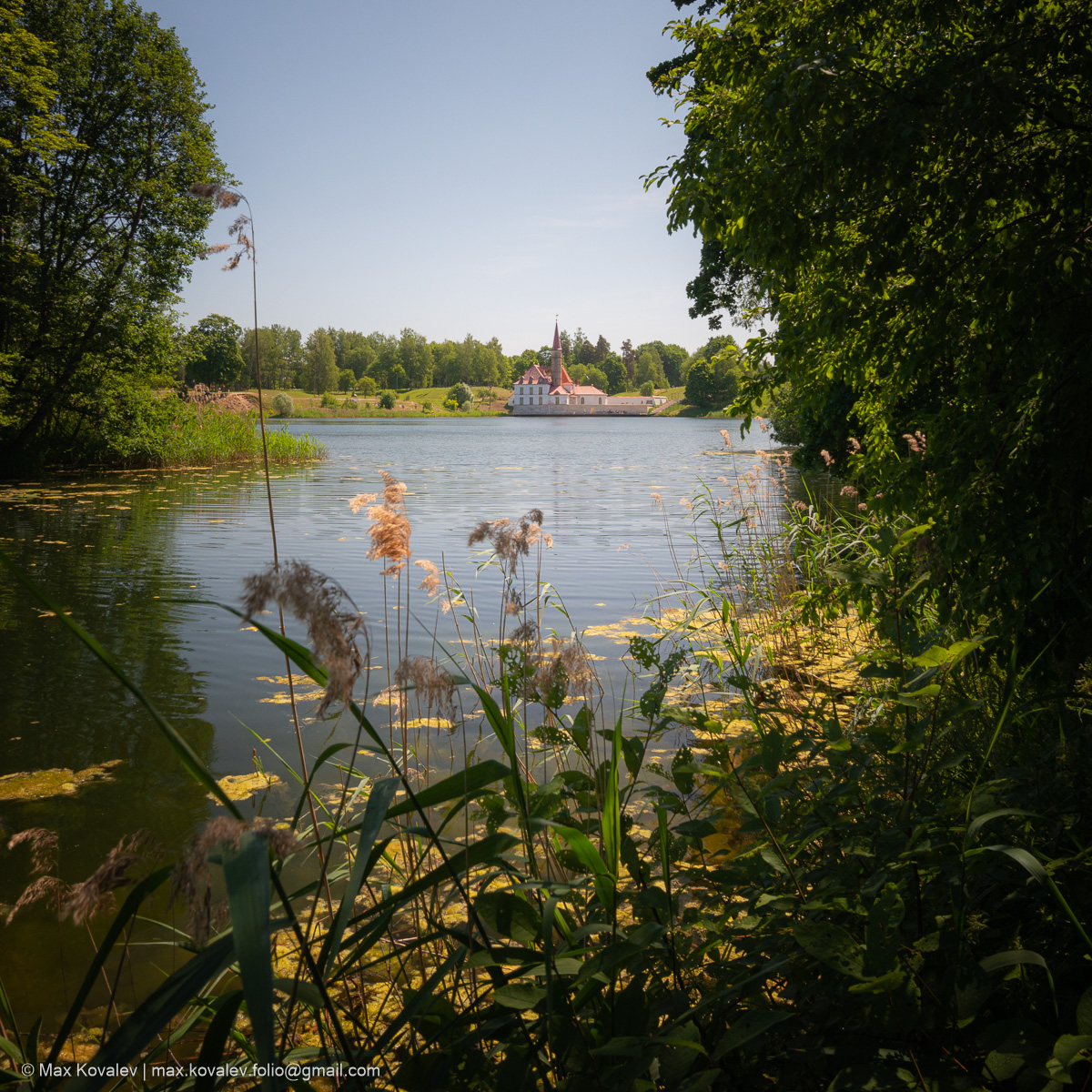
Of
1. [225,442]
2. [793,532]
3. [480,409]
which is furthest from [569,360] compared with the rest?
[793,532]

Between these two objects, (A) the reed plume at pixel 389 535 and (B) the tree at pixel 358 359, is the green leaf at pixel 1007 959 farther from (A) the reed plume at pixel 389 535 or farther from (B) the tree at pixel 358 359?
(B) the tree at pixel 358 359

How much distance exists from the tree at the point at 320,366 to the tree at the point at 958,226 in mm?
117185

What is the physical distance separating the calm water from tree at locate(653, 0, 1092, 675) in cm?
247

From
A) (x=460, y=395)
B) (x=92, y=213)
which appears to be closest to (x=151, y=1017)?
(x=92, y=213)

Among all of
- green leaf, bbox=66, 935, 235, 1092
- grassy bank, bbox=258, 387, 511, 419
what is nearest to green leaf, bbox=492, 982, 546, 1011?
green leaf, bbox=66, 935, 235, 1092

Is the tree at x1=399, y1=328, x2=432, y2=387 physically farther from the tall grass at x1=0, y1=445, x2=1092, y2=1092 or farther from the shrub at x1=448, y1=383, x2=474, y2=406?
the tall grass at x1=0, y1=445, x2=1092, y2=1092

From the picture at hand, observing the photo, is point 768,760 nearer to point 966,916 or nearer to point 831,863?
point 831,863

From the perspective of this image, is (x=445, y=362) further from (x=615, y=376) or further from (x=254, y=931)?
(x=254, y=931)

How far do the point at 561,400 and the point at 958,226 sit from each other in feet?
391

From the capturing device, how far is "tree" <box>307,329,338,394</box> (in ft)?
374

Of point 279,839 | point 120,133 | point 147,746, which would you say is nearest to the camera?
point 279,839

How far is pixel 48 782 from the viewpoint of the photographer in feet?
12.1

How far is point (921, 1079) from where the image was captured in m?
1.14

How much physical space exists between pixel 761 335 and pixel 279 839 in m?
4.38
